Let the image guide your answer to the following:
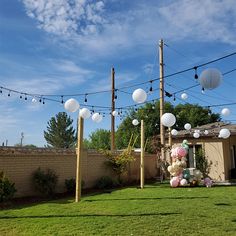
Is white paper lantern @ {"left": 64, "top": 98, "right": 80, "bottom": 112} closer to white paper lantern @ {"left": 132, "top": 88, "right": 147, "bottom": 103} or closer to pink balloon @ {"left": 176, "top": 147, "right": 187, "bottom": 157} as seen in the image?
white paper lantern @ {"left": 132, "top": 88, "right": 147, "bottom": 103}

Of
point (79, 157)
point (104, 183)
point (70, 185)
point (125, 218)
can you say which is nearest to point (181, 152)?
point (104, 183)

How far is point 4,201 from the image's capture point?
8750 mm

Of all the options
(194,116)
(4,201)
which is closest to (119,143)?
(194,116)

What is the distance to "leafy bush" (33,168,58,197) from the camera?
10.3m

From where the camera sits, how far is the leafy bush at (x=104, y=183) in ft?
43.7

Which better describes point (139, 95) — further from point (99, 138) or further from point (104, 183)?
point (99, 138)

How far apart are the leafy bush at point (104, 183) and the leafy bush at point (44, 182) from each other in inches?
117

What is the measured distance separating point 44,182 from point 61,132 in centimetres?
4867

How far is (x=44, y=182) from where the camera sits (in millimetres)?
10422

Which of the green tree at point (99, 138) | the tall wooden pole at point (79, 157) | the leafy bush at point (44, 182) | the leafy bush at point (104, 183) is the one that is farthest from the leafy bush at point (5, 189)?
the green tree at point (99, 138)

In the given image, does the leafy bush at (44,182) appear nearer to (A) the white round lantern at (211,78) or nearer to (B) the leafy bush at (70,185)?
(B) the leafy bush at (70,185)

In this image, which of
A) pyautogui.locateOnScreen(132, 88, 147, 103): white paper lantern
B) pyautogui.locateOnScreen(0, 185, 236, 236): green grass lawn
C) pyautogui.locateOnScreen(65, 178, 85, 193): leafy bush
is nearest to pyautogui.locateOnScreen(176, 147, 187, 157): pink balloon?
pyautogui.locateOnScreen(0, 185, 236, 236): green grass lawn

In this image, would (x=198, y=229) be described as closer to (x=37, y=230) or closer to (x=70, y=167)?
(x=37, y=230)

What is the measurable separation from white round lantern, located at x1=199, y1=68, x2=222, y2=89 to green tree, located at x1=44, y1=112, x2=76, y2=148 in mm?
52983
